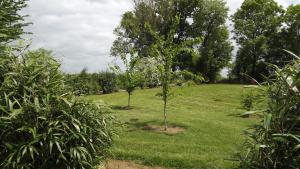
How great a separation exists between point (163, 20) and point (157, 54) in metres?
32.9

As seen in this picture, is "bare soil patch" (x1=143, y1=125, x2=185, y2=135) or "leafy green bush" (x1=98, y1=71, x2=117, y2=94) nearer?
"bare soil patch" (x1=143, y1=125, x2=185, y2=135)

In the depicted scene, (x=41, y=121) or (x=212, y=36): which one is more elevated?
(x=212, y=36)

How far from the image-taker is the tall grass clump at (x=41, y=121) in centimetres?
587

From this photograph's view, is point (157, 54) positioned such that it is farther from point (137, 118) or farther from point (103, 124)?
point (103, 124)

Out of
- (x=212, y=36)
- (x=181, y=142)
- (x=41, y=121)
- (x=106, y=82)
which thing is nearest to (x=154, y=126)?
(x=181, y=142)

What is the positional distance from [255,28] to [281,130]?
44421 mm

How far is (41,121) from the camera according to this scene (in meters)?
6.05

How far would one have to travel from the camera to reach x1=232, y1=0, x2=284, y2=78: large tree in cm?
4406

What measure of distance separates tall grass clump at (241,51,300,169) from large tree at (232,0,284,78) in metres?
40.5

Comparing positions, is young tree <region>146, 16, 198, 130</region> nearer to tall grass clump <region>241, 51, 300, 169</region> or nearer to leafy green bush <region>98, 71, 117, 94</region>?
tall grass clump <region>241, 51, 300, 169</region>

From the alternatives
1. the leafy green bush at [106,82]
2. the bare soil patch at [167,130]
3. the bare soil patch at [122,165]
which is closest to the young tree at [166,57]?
the bare soil patch at [167,130]

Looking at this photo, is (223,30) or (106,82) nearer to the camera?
(106,82)

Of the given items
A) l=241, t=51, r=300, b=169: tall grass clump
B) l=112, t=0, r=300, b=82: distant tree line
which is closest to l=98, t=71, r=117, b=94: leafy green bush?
l=112, t=0, r=300, b=82: distant tree line

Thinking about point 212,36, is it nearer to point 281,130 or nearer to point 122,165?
point 122,165
